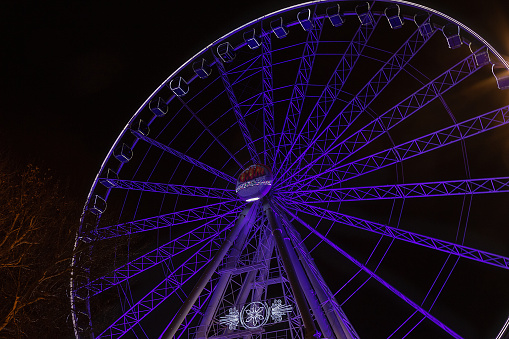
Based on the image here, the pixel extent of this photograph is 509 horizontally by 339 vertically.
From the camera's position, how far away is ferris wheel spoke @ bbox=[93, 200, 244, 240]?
1867 cm

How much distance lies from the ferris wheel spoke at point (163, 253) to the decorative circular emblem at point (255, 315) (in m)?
3.19

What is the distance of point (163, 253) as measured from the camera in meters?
18.6

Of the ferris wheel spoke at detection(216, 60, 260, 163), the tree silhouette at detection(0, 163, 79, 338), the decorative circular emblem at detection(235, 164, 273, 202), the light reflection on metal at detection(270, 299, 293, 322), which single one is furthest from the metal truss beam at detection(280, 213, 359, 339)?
the tree silhouette at detection(0, 163, 79, 338)

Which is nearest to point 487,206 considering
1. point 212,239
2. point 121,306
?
point 212,239

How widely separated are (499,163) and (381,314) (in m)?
11.6

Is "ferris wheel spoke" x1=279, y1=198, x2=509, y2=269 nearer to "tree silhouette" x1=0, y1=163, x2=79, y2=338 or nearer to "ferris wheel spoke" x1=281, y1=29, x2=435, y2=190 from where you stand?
"ferris wheel spoke" x1=281, y1=29, x2=435, y2=190

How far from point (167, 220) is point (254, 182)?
3257 mm

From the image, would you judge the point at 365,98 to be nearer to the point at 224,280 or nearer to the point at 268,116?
the point at 268,116

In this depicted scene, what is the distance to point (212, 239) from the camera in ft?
62.6

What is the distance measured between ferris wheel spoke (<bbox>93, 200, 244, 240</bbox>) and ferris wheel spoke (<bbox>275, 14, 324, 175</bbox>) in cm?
239

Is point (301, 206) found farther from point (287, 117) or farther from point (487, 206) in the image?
point (487, 206)

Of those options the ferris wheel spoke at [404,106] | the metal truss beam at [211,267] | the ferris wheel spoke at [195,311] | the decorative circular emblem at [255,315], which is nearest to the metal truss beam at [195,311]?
the ferris wheel spoke at [195,311]

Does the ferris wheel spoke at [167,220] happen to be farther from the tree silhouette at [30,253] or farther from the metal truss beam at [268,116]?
the tree silhouette at [30,253]

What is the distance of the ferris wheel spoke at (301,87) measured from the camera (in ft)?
60.3
